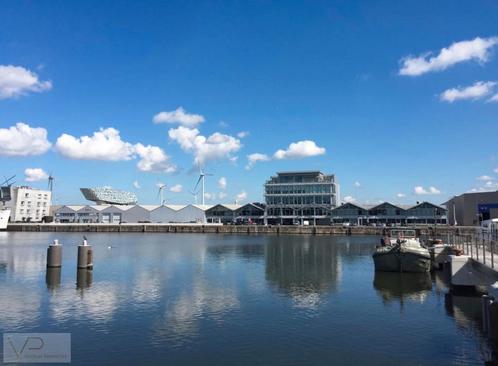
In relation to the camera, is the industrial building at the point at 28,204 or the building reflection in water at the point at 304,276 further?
the industrial building at the point at 28,204

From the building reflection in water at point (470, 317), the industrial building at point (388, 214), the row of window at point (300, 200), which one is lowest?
the building reflection in water at point (470, 317)

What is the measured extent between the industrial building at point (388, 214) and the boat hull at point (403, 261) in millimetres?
110664

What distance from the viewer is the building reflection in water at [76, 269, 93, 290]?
30.7 meters

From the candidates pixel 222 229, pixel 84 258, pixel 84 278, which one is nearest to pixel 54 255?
pixel 84 258

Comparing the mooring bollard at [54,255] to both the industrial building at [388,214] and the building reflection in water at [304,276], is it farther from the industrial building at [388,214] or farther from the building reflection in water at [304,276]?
the industrial building at [388,214]

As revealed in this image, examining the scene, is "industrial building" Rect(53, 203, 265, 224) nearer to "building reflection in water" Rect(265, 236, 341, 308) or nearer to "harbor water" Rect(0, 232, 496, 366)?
"building reflection in water" Rect(265, 236, 341, 308)

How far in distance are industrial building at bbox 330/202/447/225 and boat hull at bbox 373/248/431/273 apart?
363ft

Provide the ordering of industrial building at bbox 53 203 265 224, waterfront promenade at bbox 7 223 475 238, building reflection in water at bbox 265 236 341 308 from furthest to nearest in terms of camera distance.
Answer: industrial building at bbox 53 203 265 224 → waterfront promenade at bbox 7 223 475 238 → building reflection in water at bbox 265 236 341 308

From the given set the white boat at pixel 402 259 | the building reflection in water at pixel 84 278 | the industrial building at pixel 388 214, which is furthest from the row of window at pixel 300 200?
the building reflection in water at pixel 84 278

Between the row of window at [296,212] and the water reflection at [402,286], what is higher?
the row of window at [296,212]

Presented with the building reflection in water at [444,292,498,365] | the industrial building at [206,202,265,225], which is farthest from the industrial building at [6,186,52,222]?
the building reflection in water at [444,292,498,365]

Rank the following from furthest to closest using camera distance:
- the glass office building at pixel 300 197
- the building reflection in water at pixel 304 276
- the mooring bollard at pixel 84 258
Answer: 1. the glass office building at pixel 300 197
2. the mooring bollard at pixel 84 258
3. the building reflection in water at pixel 304 276

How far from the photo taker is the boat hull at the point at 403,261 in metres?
38.8

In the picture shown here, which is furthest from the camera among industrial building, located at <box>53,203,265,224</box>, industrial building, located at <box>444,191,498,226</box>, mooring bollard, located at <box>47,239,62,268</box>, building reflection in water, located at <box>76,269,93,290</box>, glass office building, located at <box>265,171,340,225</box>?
industrial building, located at <box>53,203,265,224</box>
